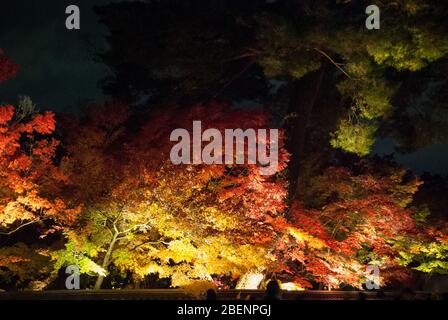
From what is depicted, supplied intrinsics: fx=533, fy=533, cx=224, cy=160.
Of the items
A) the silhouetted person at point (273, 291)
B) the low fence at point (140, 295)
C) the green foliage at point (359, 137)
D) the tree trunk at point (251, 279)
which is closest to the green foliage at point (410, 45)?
the green foliage at point (359, 137)

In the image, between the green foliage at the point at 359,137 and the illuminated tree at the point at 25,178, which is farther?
the green foliage at the point at 359,137

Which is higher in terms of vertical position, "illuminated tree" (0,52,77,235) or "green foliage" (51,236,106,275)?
→ "illuminated tree" (0,52,77,235)

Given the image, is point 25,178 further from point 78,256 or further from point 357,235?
point 357,235

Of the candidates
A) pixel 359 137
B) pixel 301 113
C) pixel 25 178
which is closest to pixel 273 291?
pixel 25 178

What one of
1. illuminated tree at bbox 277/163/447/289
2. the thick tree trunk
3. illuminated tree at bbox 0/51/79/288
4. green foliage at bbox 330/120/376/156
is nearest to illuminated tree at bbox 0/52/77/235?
illuminated tree at bbox 0/51/79/288

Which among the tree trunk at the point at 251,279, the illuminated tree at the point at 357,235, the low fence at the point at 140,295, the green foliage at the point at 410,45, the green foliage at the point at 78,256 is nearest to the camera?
the low fence at the point at 140,295

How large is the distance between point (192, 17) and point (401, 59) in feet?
21.3

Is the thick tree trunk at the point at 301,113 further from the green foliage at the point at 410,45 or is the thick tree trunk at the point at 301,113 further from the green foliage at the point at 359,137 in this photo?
the green foliage at the point at 410,45

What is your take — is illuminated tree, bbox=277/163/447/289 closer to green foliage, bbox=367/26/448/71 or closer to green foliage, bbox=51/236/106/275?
green foliage, bbox=367/26/448/71

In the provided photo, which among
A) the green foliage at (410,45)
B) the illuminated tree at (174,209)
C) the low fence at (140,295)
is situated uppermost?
the green foliage at (410,45)

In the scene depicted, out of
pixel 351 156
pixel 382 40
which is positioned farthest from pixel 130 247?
pixel 351 156

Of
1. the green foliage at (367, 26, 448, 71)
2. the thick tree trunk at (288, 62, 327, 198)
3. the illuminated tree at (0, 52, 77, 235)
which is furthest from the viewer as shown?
the thick tree trunk at (288, 62, 327, 198)

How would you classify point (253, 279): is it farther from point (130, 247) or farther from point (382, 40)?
point (382, 40)

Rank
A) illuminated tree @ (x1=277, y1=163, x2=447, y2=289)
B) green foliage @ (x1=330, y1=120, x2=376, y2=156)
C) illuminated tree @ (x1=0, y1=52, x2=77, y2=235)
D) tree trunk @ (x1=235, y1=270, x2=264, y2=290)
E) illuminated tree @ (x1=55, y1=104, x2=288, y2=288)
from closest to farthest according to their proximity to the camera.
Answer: illuminated tree @ (x1=0, y1=52, x2=77, y2=235)
illuminated tree @ (x1=55, y1=104, x2=288, y2=288)
tree trunk @ (x1=235, y1=270, x2=264, y2=290)
illuminated tree @ (x1=277, y1=163, x2=447, y2=289)
green foliage @ (x1=330, y1=120, x2=376, y2=156)
